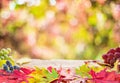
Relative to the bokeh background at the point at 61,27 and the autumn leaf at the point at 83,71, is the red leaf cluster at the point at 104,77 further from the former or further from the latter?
the bokeh background at the point at 61,27

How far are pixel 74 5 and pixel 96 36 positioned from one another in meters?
0.24

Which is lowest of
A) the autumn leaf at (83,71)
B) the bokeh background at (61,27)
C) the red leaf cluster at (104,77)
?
the red leaf cluster at (104,77)

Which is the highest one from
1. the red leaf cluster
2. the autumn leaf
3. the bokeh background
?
the bokeh background

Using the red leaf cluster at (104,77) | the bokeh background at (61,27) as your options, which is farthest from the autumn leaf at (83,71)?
the bokeh background at (61,27)

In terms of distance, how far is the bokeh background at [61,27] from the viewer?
3.21 m

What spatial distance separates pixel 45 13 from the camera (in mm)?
3193

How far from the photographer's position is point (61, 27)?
3.23 meters

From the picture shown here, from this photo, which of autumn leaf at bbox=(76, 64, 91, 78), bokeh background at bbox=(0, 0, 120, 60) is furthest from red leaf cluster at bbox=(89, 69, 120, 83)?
bokeh background at bbox=(0, 0, 120, 60)

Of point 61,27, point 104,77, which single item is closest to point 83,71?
point 104,77

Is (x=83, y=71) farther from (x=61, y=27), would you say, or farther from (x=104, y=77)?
(x=61, y=27)

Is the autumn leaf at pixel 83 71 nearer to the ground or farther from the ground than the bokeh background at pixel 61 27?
nearer to the ground

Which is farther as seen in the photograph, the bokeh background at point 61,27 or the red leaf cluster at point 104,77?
the bokeh background at point 61,27

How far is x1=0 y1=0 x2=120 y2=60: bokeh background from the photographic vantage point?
321 cm

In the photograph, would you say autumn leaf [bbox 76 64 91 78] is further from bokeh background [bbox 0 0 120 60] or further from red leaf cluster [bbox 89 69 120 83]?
bokeh background [bbox 0 0 120 60]
